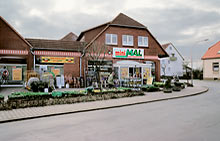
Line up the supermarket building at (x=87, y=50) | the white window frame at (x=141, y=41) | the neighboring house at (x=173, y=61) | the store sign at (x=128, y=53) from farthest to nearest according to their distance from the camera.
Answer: the neighboring house at (x=173, y=61), the white window frame at (x=141, y=41), the store sign at (x=128, y=53), the supermarket building at (x=87, y=50)

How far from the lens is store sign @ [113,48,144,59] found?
23.8m

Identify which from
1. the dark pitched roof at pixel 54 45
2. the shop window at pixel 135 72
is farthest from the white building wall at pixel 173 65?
the dark pitched roof at pixel 54 45

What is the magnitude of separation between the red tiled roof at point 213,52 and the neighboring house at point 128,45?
73.9 feet

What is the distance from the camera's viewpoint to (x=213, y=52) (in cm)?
4466

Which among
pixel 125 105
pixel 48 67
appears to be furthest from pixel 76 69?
pixel 125 105

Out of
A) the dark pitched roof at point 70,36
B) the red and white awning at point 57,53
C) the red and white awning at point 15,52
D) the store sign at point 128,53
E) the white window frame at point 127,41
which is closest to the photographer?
the red and white awning at point 15,52

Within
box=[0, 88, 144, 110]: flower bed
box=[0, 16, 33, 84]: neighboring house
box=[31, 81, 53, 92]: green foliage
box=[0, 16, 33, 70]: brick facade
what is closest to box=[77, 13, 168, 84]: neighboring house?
box=[0, 16, 33, 70]: brick facade

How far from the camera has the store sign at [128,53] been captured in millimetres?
23844

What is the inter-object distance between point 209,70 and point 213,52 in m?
4.34

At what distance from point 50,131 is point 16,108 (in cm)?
446

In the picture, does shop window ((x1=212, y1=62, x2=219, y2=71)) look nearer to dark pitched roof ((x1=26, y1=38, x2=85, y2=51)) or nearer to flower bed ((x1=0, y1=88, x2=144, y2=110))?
dark pitched roof ((x1=26, y1=38, x2=85, y2=51))

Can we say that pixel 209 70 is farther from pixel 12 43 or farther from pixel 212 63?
pixel 12 43

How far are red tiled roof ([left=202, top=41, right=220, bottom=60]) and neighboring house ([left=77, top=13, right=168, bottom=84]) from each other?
73.9ft

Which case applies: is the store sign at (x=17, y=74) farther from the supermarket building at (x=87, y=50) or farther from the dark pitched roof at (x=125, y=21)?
the dark pitched roof at (x=125, y=21)
